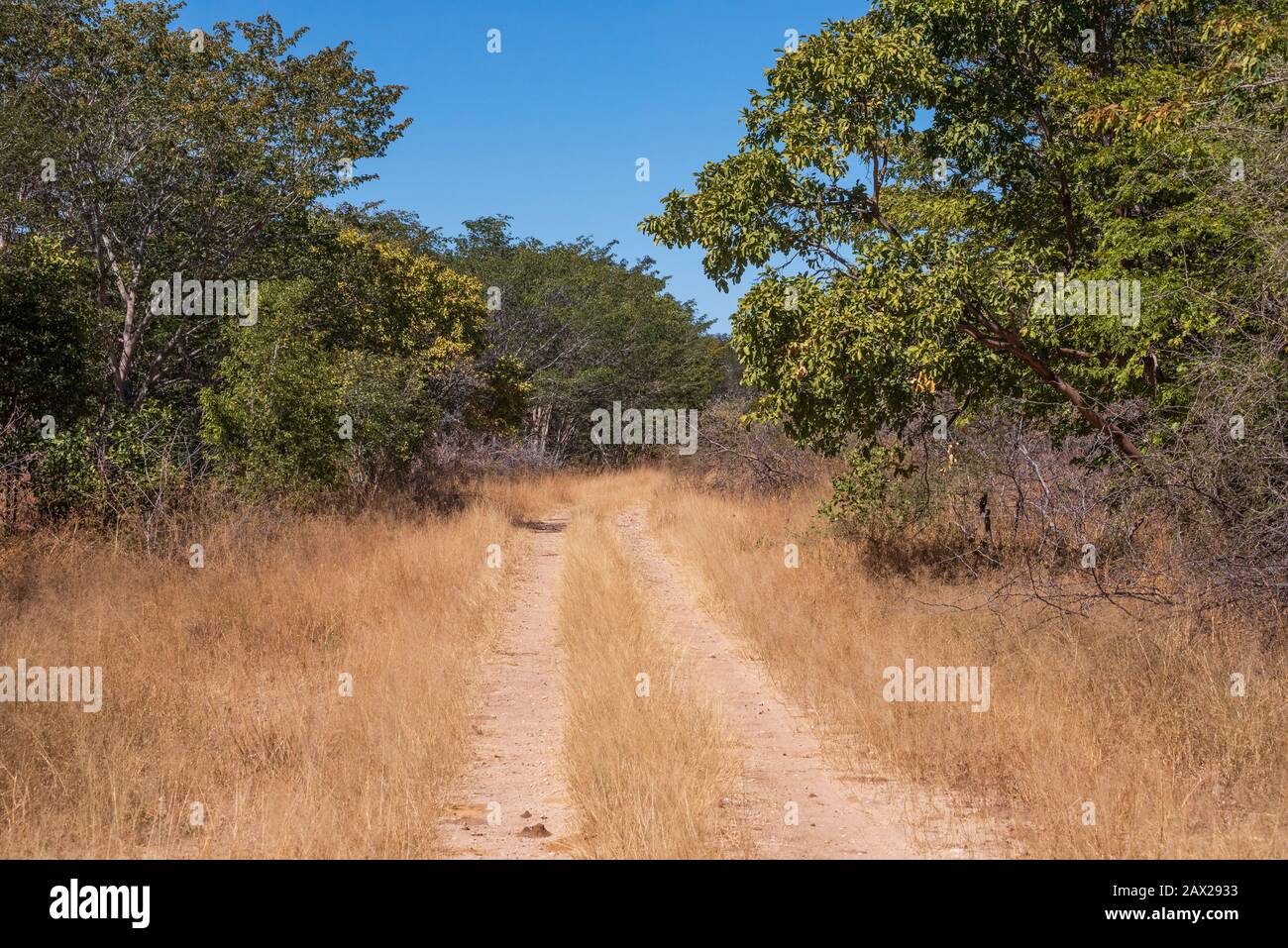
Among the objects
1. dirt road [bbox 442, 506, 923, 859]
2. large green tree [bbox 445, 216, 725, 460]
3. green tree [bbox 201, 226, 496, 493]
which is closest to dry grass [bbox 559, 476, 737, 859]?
dirt road [bbox 442, 506, 923, 859]

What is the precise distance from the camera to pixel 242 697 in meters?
7.28

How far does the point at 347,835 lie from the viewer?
469 centimetres

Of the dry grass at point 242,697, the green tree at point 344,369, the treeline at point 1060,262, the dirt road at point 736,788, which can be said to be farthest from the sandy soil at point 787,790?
the green tree at point 344,369

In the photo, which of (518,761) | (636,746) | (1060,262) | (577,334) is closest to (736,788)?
(636,746)

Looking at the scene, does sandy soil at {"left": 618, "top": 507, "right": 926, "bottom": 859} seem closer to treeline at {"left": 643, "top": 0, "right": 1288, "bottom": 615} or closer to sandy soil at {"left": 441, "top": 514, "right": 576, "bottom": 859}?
sandy soil at {"left": 441, "top": 514, "right": 576, "bottom": 859}

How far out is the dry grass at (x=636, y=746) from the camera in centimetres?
475

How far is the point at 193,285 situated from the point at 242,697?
1097 centimetres

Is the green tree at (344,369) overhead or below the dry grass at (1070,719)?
overhead

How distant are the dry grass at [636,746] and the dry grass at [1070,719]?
3.47 feet

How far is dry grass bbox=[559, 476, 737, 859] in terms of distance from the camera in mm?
4750

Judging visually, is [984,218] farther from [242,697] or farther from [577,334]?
[577,334]

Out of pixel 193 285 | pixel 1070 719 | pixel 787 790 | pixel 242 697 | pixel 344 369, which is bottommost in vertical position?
pixel 787 790

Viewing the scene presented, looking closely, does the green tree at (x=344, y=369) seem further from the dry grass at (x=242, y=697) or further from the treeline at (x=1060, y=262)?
the treeline at (x=1060, y=262)

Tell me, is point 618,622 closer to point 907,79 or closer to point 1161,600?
point 1161,600
